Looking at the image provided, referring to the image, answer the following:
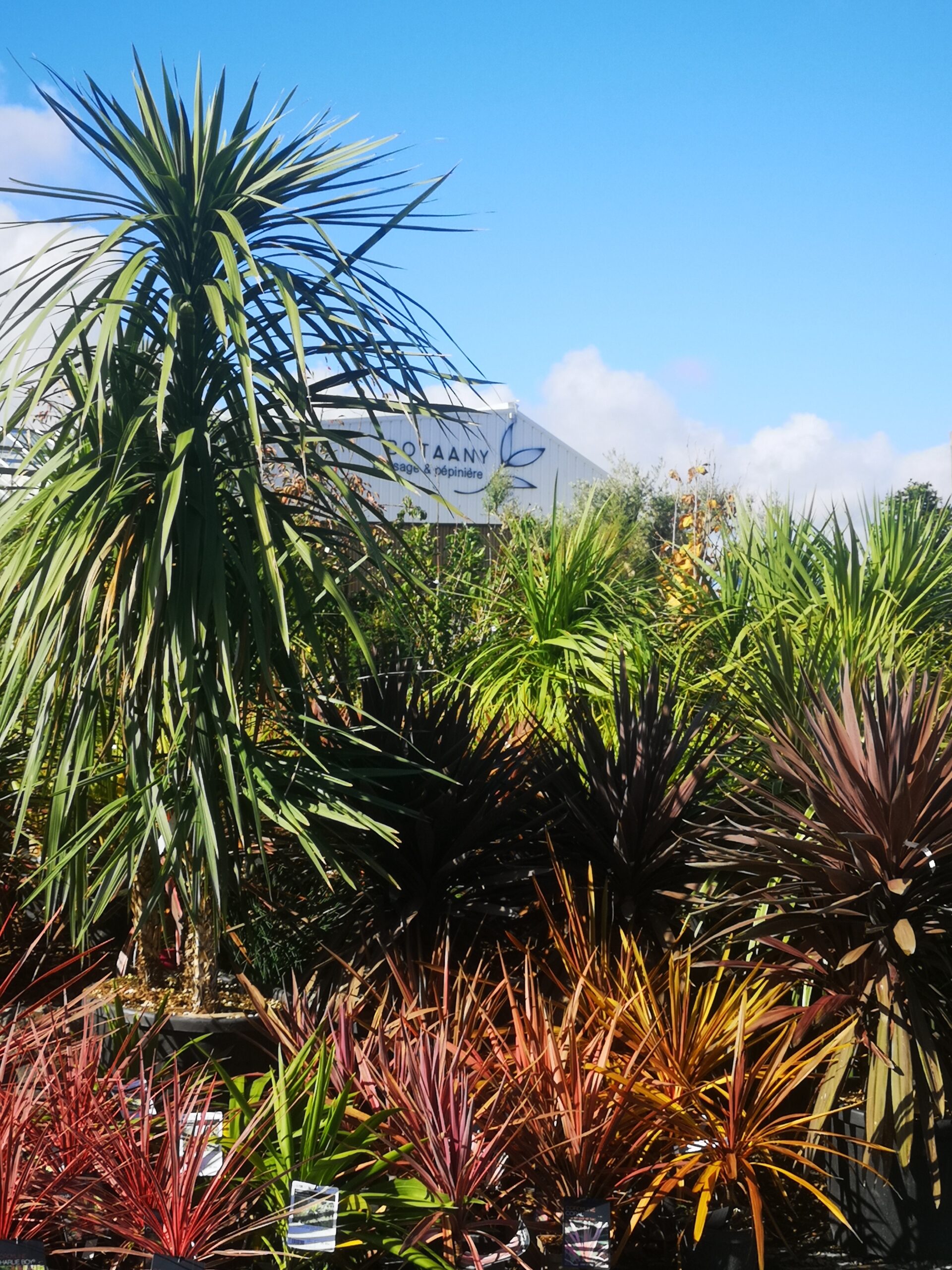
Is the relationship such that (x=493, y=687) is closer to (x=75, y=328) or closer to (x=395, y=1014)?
(x=395, y=1014)

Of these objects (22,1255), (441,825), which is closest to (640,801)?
(441,825)

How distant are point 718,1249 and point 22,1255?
1670 mm

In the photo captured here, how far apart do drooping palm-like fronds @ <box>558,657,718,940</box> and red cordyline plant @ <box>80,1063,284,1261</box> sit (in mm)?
1839

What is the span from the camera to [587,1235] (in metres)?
2.79

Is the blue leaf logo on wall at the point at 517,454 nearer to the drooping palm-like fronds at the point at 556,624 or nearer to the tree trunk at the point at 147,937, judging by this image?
the drooping palm-like fronds at the point at 556,624

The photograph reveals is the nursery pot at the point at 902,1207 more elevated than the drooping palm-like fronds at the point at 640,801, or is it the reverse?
the drooping palm-like fronds at the point at 640,801

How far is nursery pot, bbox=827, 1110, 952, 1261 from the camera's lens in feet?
10.9

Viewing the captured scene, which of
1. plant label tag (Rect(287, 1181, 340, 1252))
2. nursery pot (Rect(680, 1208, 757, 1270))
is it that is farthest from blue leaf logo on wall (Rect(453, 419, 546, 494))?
plant label tag (Rect(287, 1181, 340, 1252))

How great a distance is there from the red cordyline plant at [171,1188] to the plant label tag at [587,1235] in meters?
0.68

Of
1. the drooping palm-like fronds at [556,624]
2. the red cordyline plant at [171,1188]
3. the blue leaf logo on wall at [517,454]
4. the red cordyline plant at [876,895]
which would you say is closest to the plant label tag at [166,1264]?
the red cordyline plant at [171,1188]

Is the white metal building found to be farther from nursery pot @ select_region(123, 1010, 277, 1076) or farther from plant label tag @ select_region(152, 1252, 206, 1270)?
plant label tag @ select_region(152, 1252, 206, 1270)

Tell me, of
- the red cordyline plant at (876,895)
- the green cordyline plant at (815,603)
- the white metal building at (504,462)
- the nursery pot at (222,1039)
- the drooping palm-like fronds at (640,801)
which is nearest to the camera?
the red cordyline plant at (876,895)

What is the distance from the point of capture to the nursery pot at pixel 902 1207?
3.33m

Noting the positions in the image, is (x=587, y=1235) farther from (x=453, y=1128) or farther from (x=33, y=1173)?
(x=33, y=1173)
